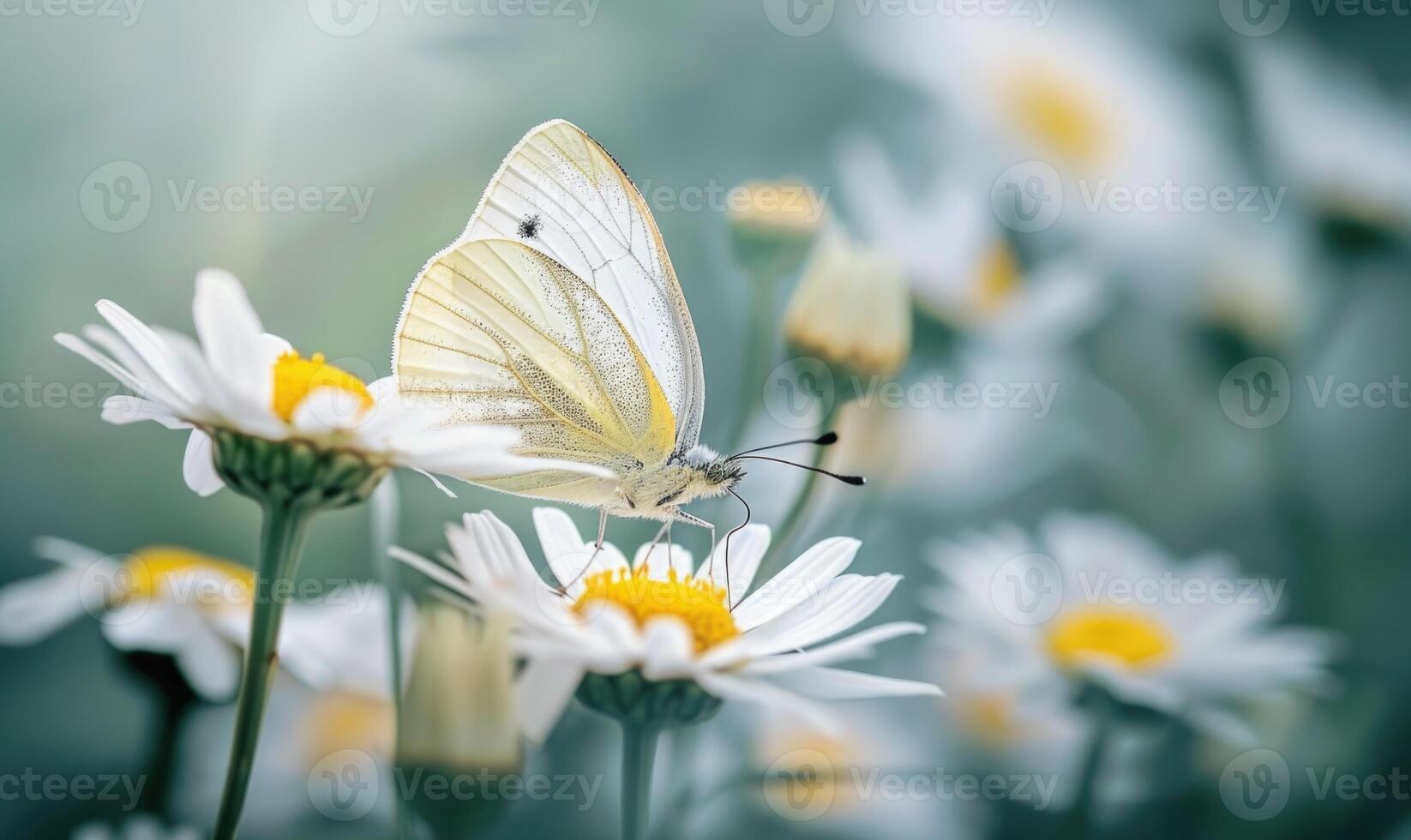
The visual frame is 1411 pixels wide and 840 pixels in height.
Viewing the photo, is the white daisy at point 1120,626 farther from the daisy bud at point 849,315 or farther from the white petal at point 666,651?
the white petal at point 666,651

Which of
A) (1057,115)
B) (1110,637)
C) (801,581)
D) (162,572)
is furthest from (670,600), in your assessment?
(1057,115)

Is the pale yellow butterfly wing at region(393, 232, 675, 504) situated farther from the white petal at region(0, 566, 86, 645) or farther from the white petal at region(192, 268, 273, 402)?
the white petal at region(0, 566, 86, 645)

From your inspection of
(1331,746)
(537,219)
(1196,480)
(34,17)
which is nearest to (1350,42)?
(1196,480)

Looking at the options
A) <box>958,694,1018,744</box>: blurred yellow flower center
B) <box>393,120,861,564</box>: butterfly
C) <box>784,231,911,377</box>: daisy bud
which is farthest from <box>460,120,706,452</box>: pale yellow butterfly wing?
<box>958,694,1018,744</box>: blurred yellow flower center

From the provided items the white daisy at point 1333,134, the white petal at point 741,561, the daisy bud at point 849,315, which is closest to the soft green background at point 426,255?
the white daisy at point 1333,134

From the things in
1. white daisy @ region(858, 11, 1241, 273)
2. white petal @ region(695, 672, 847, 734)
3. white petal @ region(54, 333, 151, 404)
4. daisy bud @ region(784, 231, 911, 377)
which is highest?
white daisy @ region(858, 11, 1241, 273)
